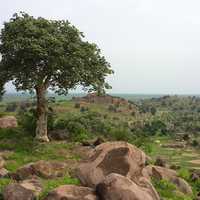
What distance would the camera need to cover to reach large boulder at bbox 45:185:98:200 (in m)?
15.1

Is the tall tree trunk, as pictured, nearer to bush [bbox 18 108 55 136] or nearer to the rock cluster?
bush [bbox 18 108 55 136]

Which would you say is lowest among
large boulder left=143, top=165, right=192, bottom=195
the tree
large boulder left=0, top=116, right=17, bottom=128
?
large boulder left=143, top=165, right=192, bottom=195

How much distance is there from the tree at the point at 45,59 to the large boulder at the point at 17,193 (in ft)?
42.9

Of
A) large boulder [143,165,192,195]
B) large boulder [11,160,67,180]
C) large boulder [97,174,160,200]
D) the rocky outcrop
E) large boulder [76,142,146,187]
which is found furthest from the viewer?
large boulder [143,165,192,195]

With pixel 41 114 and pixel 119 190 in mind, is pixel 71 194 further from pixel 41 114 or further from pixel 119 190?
pixel 41 114

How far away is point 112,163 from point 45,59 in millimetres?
11854

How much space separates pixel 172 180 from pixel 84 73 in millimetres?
9611

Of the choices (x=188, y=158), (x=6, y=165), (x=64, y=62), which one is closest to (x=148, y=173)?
(x=6, y=165)

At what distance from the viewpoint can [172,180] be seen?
2391 centimetres

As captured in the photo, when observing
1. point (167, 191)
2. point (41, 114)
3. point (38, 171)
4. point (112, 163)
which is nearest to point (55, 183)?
point (38, 171)

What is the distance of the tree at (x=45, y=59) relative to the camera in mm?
28203

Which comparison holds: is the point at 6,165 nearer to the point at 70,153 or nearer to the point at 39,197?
the point at 70,153

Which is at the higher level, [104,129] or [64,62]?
[64,62]

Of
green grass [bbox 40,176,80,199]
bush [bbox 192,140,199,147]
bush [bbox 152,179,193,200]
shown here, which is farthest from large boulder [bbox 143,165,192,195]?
bush [bbox 192,140,199,147]
